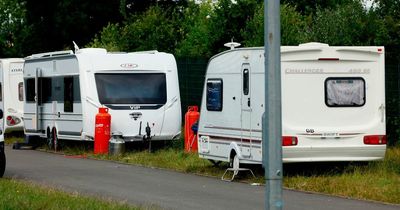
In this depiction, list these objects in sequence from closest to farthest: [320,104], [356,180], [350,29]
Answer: [356,180], [320,104], [350,29]

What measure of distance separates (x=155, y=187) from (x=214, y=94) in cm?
335

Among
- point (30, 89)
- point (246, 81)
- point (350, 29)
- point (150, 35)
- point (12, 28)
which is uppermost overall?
point (12, 28)

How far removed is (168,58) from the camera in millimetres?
27828

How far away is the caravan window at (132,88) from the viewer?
27.2 m

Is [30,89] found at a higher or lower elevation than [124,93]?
higher

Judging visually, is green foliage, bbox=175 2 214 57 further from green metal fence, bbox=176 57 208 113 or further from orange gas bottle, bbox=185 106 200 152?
orange gas bottle, bbox=185 106 200 152

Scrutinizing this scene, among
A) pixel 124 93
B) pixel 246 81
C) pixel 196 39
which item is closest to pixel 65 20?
pixel 196 39

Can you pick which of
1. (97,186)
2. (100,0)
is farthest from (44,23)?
(97,186)

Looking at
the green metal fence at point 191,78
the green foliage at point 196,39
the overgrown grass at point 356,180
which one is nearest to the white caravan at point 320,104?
the overgrown grass at point 356,180

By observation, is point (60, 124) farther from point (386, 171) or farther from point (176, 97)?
point (386, 171)

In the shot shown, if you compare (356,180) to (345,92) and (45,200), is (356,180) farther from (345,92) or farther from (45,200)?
(45,200)

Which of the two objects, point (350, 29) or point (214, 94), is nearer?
point (214, 94)

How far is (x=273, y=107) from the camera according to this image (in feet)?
29.7

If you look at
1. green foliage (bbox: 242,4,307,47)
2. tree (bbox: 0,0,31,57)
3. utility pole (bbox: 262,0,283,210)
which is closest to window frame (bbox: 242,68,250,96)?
green foliage (bbox: 242,4,307,47)
